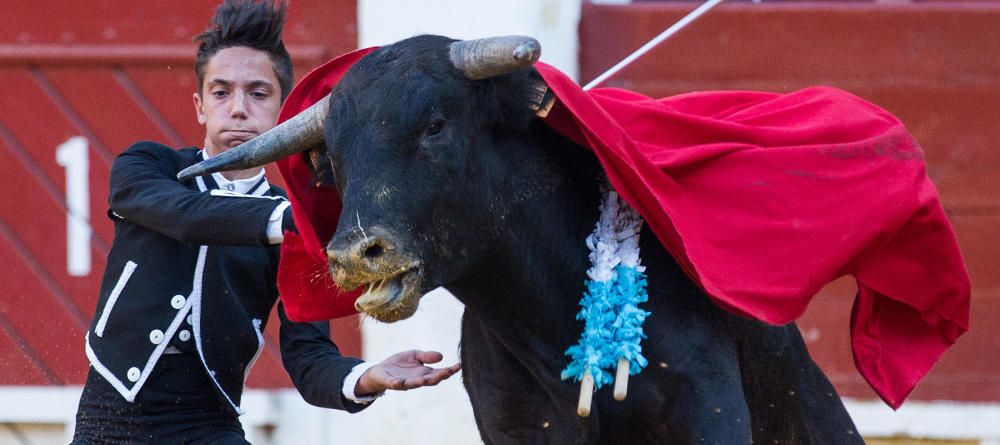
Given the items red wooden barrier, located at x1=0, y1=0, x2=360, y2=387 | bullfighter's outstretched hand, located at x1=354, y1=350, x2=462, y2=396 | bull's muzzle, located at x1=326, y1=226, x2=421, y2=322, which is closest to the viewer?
bull's muzzle, located at x1=326, y1=226, x2=421, y2=322

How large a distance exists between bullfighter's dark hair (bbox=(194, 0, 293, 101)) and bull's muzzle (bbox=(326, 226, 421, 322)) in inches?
40.6

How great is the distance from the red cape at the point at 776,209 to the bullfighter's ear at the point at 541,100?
0.04m

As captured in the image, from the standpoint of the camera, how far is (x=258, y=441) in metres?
6.89

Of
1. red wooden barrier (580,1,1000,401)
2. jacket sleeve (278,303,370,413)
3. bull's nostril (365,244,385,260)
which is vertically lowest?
red wooden barrier (580,1,1000,401)

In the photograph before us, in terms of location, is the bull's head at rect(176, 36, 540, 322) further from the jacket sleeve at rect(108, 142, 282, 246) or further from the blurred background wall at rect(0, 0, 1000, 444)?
the blurred background wall at rect(0, 0, 1000, 444)

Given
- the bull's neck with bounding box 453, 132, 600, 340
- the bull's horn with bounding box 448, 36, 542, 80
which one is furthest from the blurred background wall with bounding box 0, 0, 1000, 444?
the bull's horn with bounding box 448, 36, 542, 80

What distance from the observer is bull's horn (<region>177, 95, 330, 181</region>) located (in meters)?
3.89

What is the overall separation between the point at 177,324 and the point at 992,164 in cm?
381

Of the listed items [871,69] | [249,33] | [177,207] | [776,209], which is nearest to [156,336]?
[177,207]

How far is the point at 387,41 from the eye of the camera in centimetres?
646

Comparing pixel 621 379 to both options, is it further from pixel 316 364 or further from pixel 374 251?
pixel 316 364

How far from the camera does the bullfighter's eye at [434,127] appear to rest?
12.1ft

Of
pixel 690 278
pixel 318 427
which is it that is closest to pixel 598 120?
pixel 690 278

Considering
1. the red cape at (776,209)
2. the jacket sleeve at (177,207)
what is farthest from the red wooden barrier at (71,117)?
the red cape at (776,209)
